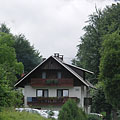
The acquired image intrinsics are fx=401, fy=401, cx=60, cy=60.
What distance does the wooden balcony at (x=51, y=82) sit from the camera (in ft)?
165

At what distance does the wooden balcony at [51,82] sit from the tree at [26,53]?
92.9 ft

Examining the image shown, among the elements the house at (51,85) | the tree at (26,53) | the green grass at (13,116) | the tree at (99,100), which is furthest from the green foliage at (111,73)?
the tree at (26,53)

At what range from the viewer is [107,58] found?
36156 millimetres

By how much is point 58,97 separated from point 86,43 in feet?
52.8

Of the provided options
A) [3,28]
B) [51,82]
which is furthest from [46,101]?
[3,28]

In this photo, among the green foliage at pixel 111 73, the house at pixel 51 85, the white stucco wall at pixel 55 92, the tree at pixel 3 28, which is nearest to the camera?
the green foliage at pixel 111 73

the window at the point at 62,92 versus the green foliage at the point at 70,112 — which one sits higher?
the window at the point at 62,92

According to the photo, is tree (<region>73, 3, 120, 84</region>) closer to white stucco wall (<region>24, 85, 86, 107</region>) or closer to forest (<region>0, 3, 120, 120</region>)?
forest (<region>0, 3, 120, 120</region>)

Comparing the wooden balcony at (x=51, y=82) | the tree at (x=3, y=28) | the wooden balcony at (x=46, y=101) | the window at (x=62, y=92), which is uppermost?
the tree at (x=3, y=28)

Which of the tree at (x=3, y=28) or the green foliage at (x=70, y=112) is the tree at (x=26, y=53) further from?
the green foliage at (x=70, y=112)

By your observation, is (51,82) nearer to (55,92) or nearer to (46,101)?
(55,92)

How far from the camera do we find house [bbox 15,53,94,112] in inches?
1978

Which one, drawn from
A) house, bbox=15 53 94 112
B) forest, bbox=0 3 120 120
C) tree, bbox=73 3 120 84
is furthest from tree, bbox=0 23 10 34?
house, bbox=15 53 94 112

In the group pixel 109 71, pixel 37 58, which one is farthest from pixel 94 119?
pixel 37 58
